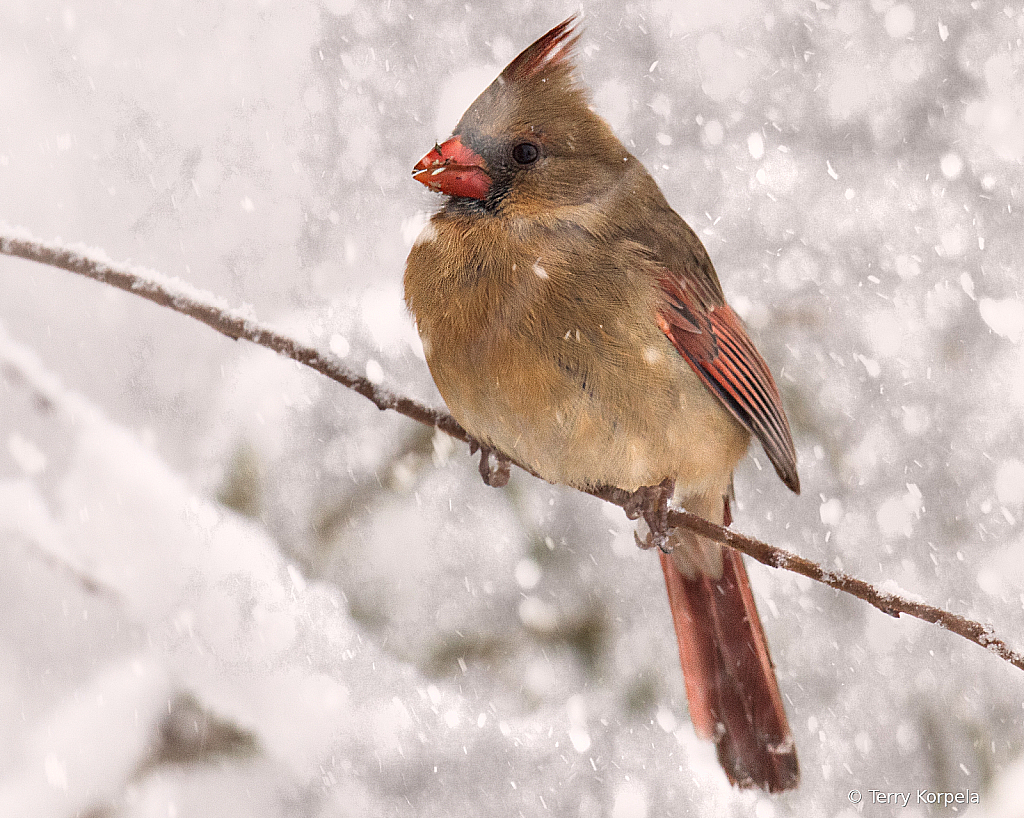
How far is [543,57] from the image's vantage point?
5.26ft

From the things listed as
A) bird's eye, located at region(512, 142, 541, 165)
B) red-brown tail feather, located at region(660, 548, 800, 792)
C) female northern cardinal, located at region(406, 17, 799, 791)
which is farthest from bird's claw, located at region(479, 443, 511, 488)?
bird's eye, located at region(512, 142, 541, 165)

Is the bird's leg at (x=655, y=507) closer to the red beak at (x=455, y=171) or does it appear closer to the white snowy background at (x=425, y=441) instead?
the red beak at (x=455, y=171)

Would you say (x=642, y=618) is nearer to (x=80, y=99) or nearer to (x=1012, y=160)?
(x=1012, y=160)

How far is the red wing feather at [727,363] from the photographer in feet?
5.35

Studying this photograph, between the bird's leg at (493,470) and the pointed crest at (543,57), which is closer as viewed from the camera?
the pointed crest at (543,57)

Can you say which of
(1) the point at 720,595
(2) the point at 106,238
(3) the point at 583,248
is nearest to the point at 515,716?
(1) the point at 720,595

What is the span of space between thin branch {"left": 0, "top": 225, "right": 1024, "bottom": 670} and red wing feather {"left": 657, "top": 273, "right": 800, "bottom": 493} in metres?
0.37

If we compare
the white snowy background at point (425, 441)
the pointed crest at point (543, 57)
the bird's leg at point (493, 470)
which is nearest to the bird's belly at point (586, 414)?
the bird's leg at point (493, 470)

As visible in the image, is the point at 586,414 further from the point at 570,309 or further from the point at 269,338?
the point at 269,338

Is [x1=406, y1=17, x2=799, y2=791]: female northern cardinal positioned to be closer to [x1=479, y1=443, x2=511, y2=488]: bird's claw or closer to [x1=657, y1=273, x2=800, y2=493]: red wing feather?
[x1=657, y1=273, x2=800, y2=493]: red wing feather

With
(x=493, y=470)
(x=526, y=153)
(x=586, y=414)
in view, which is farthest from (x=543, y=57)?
(x=493, y=470)

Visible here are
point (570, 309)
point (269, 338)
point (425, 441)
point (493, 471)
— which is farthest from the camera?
point (425, 441)

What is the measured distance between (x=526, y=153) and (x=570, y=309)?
0.98ft

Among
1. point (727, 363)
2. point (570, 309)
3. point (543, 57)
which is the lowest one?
point (727, 363)
